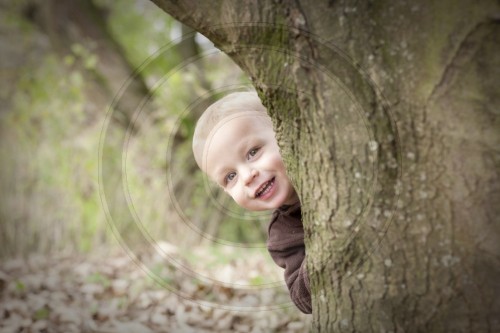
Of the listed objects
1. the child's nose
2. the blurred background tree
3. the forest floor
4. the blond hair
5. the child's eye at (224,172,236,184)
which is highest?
the blurred background tree

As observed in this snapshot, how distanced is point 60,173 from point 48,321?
3.54m

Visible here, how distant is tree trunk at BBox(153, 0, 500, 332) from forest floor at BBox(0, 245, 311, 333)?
1.36 metres

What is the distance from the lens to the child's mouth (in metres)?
1.90

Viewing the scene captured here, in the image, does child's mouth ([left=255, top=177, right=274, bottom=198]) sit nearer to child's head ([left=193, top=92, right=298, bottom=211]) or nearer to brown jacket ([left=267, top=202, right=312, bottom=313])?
child's head ([left=193, top=92, right=298, bottom=211])

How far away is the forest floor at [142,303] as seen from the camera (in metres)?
2.88

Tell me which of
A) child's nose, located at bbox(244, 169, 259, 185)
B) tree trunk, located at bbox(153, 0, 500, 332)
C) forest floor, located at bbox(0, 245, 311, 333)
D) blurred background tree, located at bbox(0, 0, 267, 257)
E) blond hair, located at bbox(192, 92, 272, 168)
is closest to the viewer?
tree trunk, located at bbox(153, 0, 500, 332)

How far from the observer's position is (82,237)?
241 inches

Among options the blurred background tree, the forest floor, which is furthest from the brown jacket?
the blurred background tree

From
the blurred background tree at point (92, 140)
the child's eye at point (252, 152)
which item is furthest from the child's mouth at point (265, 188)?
the blurred background tree at point (92, 140)

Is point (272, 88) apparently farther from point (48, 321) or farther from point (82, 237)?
point (82, 237)

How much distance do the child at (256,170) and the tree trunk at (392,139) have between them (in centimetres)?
36

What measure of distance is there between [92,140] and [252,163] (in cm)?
495

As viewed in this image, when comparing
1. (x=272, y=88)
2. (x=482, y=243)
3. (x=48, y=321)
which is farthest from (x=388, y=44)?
(x=48, y=321)

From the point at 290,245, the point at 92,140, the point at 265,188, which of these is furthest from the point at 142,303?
the point at 92,140
